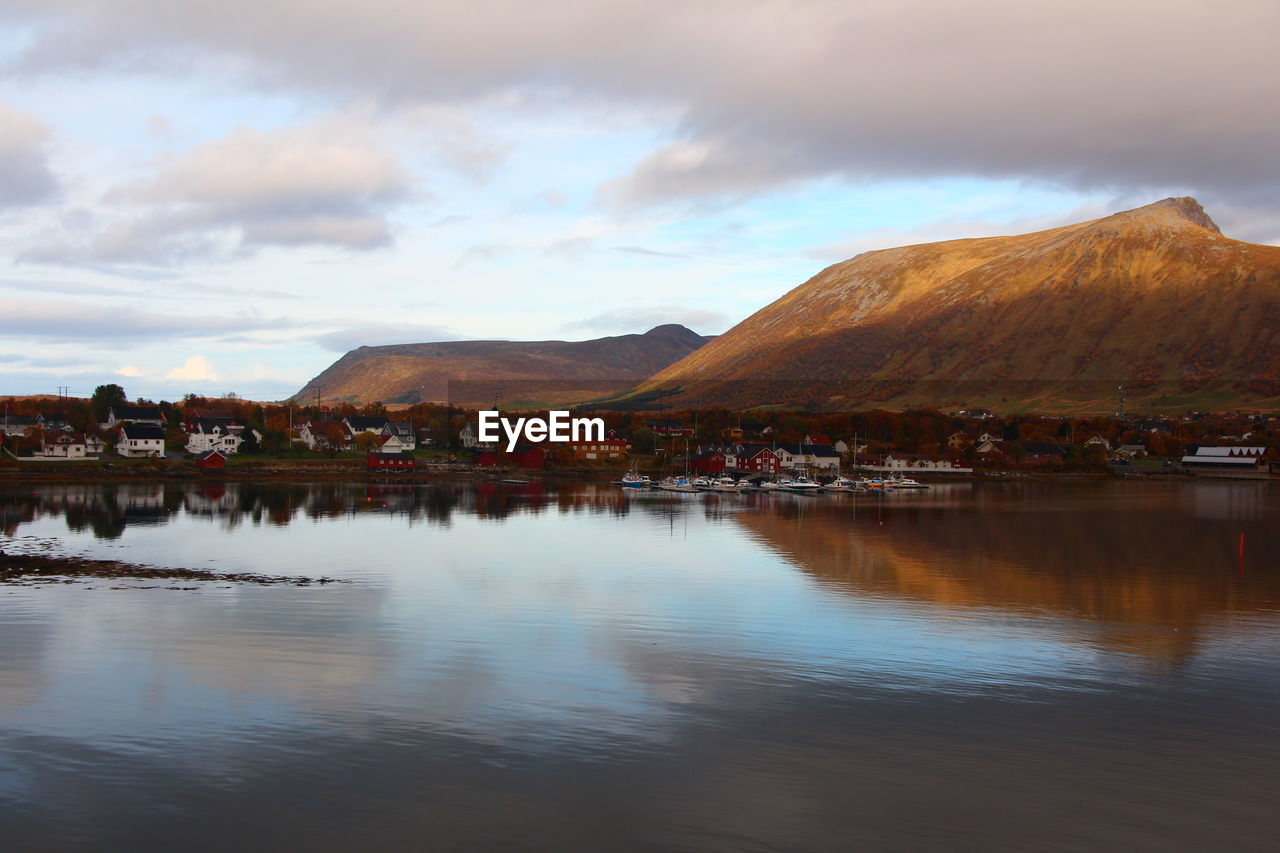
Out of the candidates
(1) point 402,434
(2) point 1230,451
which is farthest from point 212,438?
(2) point 1230,451

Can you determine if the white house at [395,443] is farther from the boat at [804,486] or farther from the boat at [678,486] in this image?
the boat at [804,486]

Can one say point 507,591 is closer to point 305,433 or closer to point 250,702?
point 250,702

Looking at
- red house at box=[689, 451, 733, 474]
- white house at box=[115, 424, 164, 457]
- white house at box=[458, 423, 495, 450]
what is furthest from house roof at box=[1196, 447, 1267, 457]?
white house at box=[115, 424, 164, 457]

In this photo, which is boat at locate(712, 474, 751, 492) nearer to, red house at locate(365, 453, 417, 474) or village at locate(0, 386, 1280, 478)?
village at locate(0, 386, 1280, 478)

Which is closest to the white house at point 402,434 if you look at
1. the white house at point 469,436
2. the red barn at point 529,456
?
the white house at point 469,436

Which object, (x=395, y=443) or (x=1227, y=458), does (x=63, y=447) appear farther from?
(x=1227, y=458)

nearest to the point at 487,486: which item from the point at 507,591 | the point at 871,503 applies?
the point at 871,503
